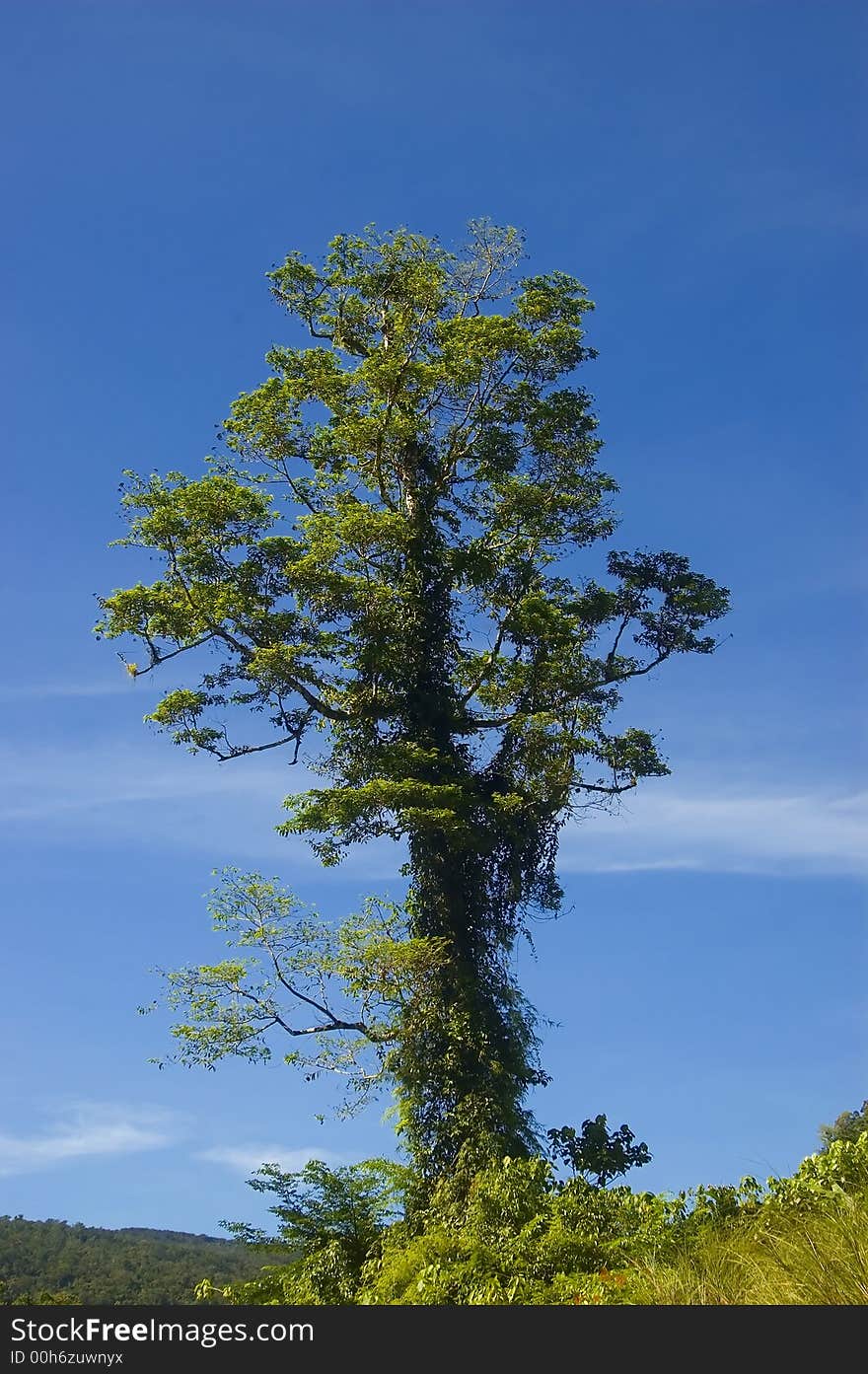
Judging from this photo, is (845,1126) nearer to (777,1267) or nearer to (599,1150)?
(599,1150)

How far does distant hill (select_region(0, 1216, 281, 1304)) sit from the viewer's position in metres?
33.7

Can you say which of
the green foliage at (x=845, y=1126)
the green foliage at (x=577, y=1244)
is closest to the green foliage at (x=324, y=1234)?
the green foliage at (x=577, y=1244)

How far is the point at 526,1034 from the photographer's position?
1834 cm

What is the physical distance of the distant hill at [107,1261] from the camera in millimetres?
33656

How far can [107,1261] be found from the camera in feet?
144

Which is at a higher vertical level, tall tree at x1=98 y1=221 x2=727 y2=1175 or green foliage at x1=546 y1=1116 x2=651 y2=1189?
tall tree at x1=98 y1=221 x2=727 y2=1175

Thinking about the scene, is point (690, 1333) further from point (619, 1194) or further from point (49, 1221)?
point (49, 1221)

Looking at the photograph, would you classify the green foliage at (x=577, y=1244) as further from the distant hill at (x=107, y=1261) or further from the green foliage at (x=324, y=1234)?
the distant hill at (x=107, y=1261)

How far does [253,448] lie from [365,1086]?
35.5 feet

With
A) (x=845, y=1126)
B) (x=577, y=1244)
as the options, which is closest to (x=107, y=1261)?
(x=845, y=1126)

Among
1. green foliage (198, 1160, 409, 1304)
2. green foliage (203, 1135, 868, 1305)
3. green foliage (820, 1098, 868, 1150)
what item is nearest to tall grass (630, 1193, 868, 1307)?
green foliage (203, 1135, 868, 1305)

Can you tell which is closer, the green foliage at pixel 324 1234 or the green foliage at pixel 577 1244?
the green foliage at pixel 577 1244

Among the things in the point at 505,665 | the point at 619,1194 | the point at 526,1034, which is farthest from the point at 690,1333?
the point at 505,665

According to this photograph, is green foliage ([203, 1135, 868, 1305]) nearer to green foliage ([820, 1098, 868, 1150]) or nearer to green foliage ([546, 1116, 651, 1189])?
green foliage ([546, 1116, 651, 1189])
